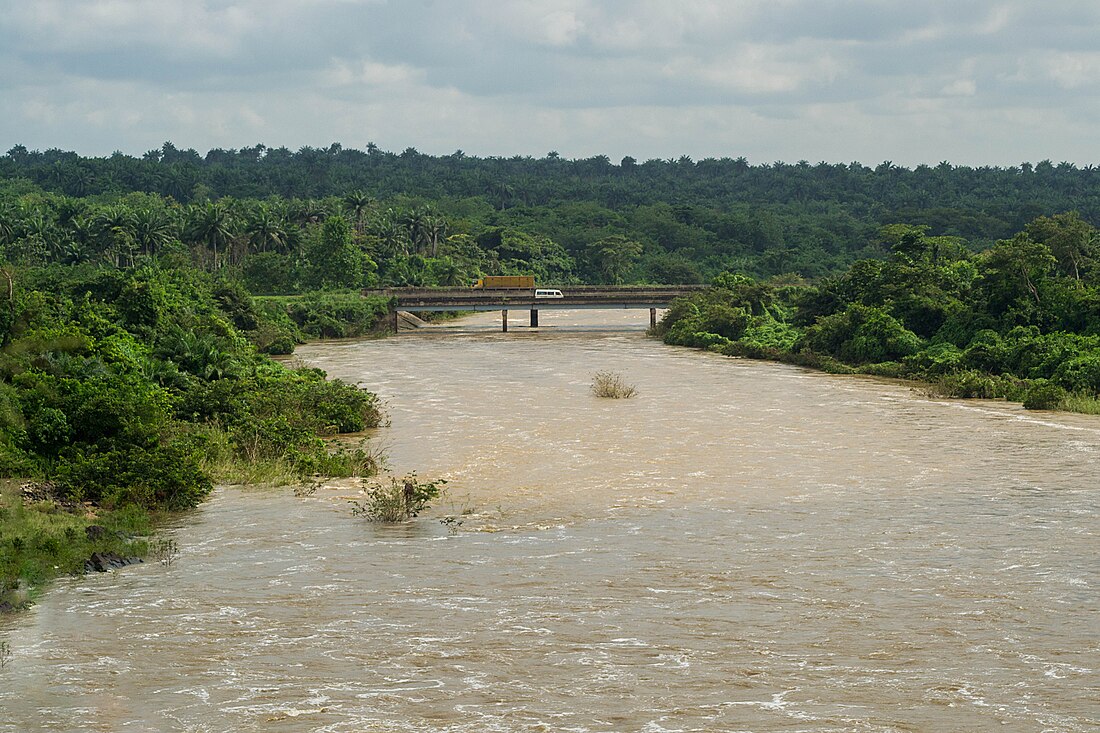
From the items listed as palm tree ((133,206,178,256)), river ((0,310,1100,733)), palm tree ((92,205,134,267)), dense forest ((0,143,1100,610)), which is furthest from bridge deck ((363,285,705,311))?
river ((0,310,1100,733))

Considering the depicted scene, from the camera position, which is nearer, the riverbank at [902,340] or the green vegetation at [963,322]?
the riverbank at [902,340]

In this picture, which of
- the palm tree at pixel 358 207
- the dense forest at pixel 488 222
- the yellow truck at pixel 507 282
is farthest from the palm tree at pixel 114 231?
the palm tree at pixel 358 207

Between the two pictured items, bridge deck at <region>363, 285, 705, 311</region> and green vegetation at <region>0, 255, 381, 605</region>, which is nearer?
green vegetation at <region>0, 255, 381, 605</region>

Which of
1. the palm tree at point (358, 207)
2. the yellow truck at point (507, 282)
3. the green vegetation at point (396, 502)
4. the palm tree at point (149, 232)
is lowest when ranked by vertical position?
the green vegetation at point (396, 502)

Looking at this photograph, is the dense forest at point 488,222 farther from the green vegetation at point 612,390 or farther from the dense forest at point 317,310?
the green vegetation at point 612,390

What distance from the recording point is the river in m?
14.7

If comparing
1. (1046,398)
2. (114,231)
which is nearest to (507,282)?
(114,231)

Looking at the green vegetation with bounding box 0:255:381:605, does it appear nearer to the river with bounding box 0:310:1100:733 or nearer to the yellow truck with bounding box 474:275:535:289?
the river with bounding box 0:310:1100:733

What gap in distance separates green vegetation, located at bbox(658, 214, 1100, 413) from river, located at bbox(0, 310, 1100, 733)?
41.1 feet

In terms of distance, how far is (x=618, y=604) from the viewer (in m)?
18.9

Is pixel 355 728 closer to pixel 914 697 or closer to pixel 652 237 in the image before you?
pixel 914 697

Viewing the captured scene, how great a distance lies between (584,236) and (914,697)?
135 m

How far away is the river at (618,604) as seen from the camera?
14664 millimetres

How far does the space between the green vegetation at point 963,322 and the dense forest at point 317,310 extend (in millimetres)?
129
